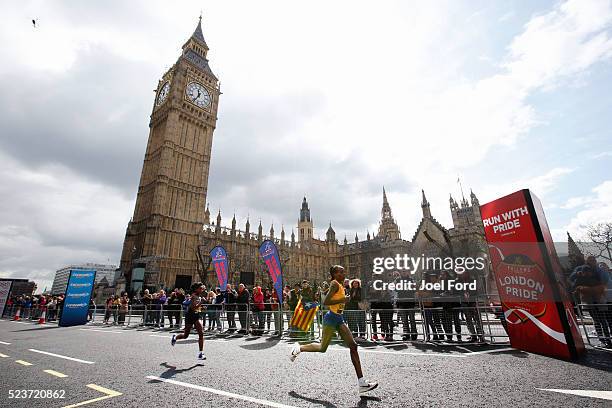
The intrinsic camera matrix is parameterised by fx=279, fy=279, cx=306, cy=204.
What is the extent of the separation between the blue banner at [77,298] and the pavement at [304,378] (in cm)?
988

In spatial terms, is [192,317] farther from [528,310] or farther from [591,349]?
[591,349]

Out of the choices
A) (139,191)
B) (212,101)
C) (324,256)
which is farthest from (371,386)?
(324,256)

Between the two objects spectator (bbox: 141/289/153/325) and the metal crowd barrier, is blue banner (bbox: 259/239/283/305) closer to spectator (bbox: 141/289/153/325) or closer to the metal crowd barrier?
spectator (bbox: 141/289/153/325)

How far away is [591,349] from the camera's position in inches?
243

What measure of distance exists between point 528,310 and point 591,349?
5.57ft

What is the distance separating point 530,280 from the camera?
610 cm

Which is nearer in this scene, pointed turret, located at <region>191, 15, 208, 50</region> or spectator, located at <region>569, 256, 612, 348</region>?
spectator, located at <region>569, 256, 612, 348</region>

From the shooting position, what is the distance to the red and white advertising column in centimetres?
554

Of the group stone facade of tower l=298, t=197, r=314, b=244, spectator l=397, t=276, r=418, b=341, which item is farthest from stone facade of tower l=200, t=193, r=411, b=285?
spectator l=397, t=276, r=418, b=341

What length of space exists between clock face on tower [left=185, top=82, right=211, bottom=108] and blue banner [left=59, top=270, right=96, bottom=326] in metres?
36.7

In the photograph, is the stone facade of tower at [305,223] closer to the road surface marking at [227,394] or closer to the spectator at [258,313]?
the spectator at [258,313]

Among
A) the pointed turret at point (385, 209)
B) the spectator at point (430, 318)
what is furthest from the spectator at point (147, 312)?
the pointed turret at point (385, 209)

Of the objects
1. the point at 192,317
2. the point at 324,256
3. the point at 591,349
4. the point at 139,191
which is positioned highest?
the point at 139,191

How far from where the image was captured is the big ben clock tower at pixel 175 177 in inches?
1410
